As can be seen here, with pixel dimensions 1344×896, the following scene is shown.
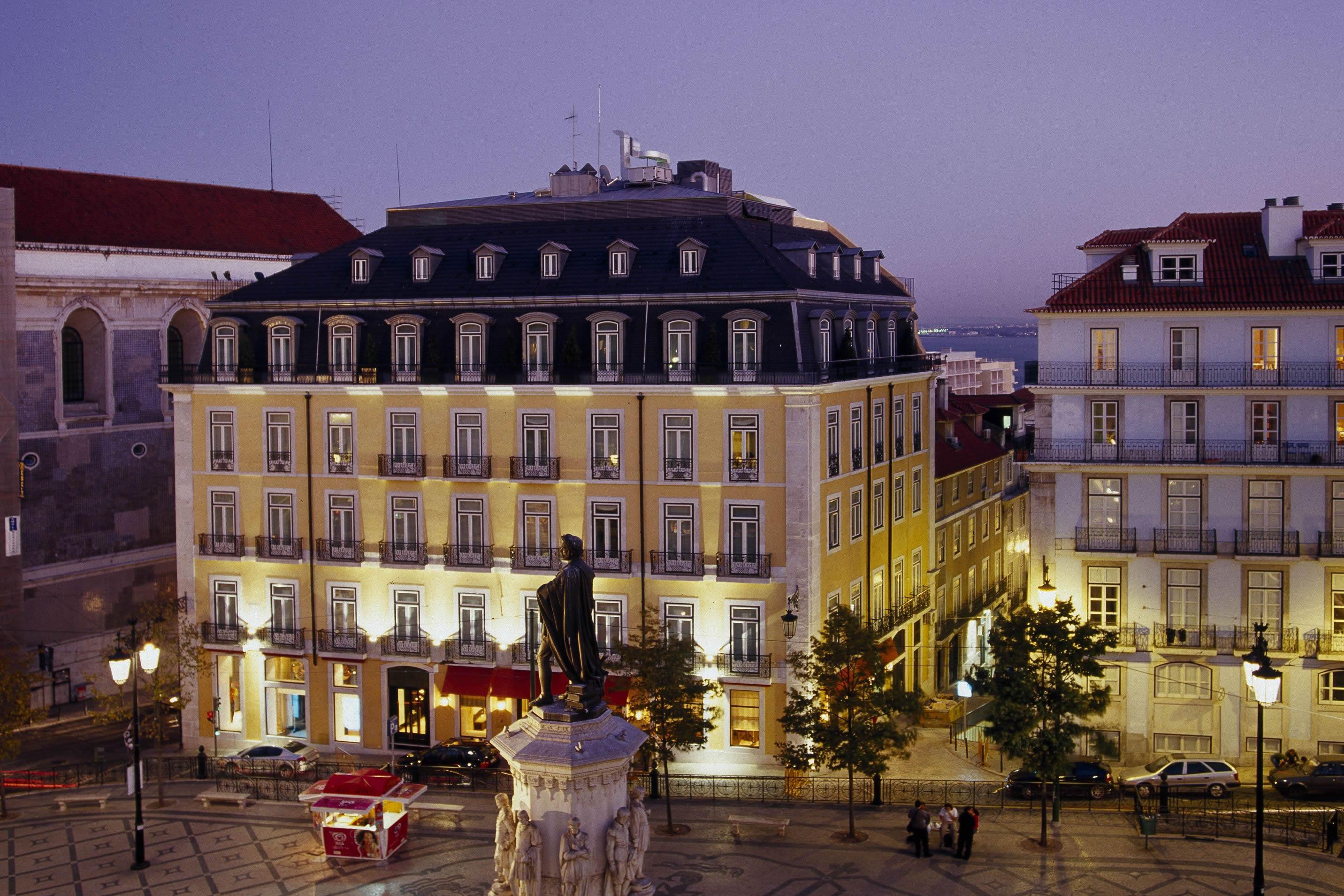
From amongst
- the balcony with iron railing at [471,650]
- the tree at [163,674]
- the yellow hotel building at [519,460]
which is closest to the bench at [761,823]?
the yellow hotel building at [519,460]

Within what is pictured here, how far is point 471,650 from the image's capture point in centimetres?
4950

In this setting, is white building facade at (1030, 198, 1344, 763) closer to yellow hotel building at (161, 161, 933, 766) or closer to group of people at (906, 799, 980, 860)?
yellow hotel building at (161, 161, 933, 766)

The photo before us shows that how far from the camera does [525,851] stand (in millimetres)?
21484

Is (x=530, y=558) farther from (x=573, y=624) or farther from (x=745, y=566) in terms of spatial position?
(x=573, y=624)

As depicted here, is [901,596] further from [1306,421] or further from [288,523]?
[288,523]

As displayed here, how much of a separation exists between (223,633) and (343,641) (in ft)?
16.6

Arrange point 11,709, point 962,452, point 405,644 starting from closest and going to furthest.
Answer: point 11,709 < point 405,644 < point 962,452

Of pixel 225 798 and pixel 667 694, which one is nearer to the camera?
pixel 667 694

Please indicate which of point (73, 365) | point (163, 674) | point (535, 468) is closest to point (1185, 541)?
point (535, 468)

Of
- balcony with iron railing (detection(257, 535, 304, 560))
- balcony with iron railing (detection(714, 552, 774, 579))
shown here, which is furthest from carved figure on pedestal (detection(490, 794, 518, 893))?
balcony with iron railing (detection(257, 535, 304, 560))

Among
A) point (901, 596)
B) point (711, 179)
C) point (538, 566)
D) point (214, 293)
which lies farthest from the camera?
point (214, 293)

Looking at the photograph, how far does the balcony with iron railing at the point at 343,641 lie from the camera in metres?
50.7

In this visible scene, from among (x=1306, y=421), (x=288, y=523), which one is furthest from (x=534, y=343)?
(x=1306, y=421)

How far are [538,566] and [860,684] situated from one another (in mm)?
13075
